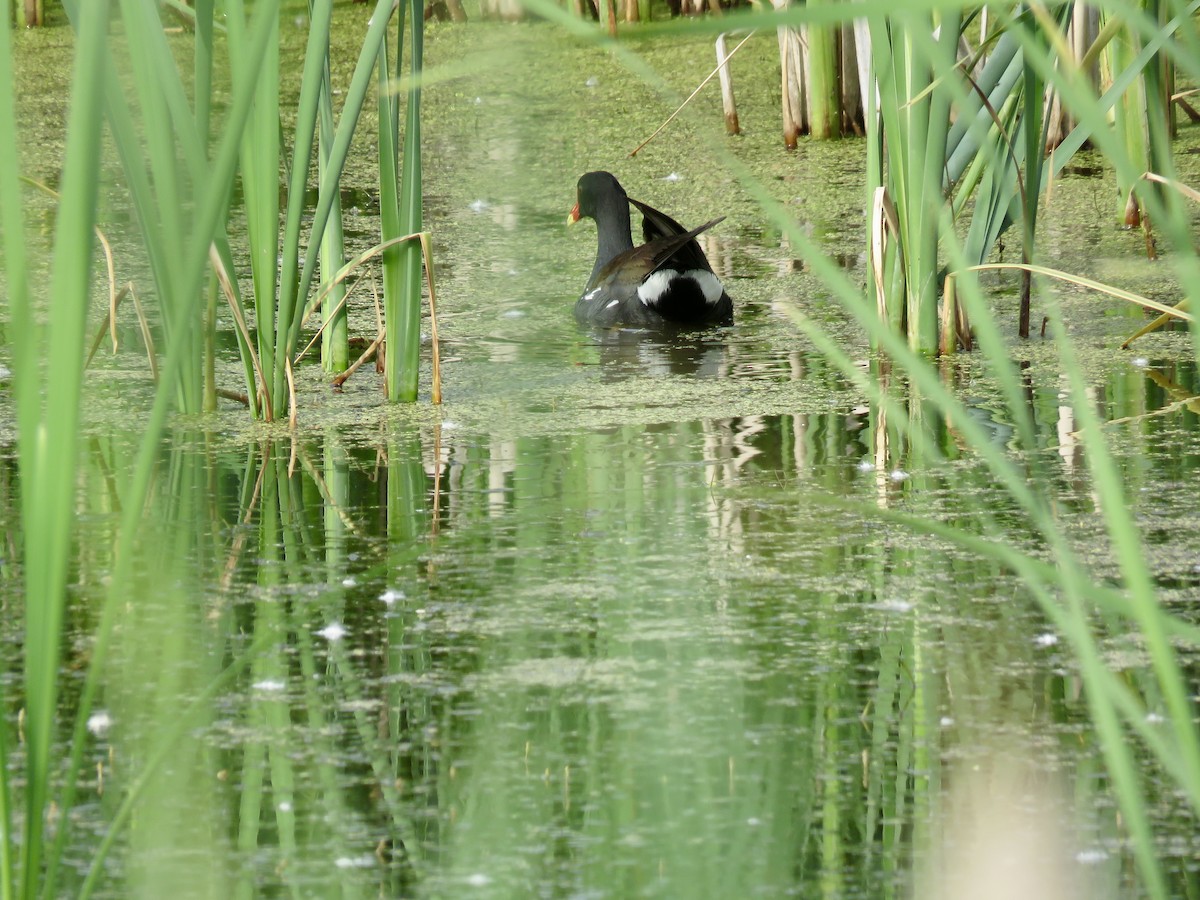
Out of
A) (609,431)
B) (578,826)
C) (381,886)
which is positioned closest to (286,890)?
(381,886)

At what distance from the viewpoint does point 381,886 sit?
4.21ft

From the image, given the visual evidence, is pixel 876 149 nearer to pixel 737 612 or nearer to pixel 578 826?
→ pixel 737 612

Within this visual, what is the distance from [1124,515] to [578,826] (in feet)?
2.27

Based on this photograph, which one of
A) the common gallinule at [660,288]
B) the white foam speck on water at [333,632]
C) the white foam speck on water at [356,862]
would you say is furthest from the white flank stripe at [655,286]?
the white foam speck on water at [356,862]

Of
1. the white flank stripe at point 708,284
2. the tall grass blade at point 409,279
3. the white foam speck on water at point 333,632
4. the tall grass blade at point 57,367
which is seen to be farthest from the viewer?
the white flank stripe at point 708,284

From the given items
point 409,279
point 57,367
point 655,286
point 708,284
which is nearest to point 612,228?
point 655,286

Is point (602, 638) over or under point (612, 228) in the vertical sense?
under

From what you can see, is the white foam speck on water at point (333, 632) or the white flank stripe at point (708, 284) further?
the white flank stripe at point (708, 284)

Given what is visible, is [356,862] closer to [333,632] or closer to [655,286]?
[333,632]

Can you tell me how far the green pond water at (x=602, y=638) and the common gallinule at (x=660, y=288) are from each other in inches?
7.6

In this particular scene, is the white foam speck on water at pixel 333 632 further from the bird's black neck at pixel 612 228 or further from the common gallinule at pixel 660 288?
the bird's black neck at pixel 612 228

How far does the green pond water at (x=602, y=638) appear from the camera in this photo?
1328mm

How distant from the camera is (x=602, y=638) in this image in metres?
1.77

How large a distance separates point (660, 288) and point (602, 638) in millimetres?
1810
